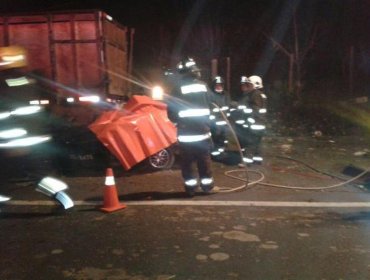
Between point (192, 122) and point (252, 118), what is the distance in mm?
2704

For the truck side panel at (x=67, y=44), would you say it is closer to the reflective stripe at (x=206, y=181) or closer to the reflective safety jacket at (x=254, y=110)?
the reflective safety jacket at (x=254, y=110)

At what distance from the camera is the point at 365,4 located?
18875 mm

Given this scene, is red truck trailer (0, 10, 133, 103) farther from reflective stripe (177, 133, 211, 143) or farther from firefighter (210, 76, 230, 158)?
reflective stripe (177, 133, 211, 143)

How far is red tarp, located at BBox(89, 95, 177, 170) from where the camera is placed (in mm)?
7289

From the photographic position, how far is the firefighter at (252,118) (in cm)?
884

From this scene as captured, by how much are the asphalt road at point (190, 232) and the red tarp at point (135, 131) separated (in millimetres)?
519

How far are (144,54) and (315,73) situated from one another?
8.24m

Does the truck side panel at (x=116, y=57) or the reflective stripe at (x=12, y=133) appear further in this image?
the truck side panel at (x=116, y=57)

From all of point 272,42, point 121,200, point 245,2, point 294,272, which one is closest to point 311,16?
point 272,42

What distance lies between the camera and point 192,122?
6.38m

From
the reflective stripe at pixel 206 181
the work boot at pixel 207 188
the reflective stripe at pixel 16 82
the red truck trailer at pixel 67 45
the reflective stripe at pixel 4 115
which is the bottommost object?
the work boot at pixel 207 188

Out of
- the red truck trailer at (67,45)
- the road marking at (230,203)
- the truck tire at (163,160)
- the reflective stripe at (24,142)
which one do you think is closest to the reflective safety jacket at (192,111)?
the road marking at (230,203)

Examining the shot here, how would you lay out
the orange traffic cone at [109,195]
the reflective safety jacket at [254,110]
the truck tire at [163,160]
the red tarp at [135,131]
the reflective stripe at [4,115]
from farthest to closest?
1. the reflective safety jacket at [254,110]
2. the truck tire at [163,160]
3. the red tarp at [135,131]
4. the orange traffic cone at [109,195]
5. the reflective stripe at [4,115]

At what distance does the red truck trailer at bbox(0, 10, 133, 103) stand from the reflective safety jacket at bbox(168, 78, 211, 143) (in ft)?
13.7
